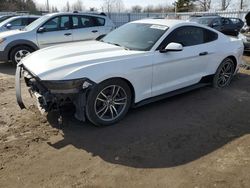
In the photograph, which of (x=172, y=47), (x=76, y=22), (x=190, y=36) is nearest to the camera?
(x=172, y=47)

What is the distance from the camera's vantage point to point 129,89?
4.60m

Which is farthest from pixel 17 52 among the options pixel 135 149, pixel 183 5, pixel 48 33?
pixel 183 5

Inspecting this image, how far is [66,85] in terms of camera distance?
155 inches

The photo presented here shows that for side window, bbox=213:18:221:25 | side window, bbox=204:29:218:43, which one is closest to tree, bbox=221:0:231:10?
side window, bbox=213:18:221:25

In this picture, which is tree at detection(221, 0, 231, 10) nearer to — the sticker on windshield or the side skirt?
the side skirt

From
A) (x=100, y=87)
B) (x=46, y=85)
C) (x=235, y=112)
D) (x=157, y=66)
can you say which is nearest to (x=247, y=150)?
(x=235, y=112)

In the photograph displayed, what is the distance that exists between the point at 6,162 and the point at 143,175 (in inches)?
66.9

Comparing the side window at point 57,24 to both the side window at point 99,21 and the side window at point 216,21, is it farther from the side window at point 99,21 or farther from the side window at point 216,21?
the side window at point 216,21

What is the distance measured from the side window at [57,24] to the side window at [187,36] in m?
5.19

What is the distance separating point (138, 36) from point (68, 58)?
1484 mm

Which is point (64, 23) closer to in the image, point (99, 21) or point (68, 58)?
point (99, 21)

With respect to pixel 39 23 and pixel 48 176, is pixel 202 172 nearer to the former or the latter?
pixel 48 176

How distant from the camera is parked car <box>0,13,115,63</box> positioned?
877cm

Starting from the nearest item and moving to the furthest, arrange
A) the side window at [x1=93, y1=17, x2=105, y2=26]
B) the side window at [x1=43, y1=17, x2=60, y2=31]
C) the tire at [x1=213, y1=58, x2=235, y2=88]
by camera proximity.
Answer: the tire at [x1=213, y1=58, x2=235, y2=88] → the side window at [x1=43, y1=17, x2=60, y2=31] → the side window at [x1=93, y1=17, x2=105, y2=26]
